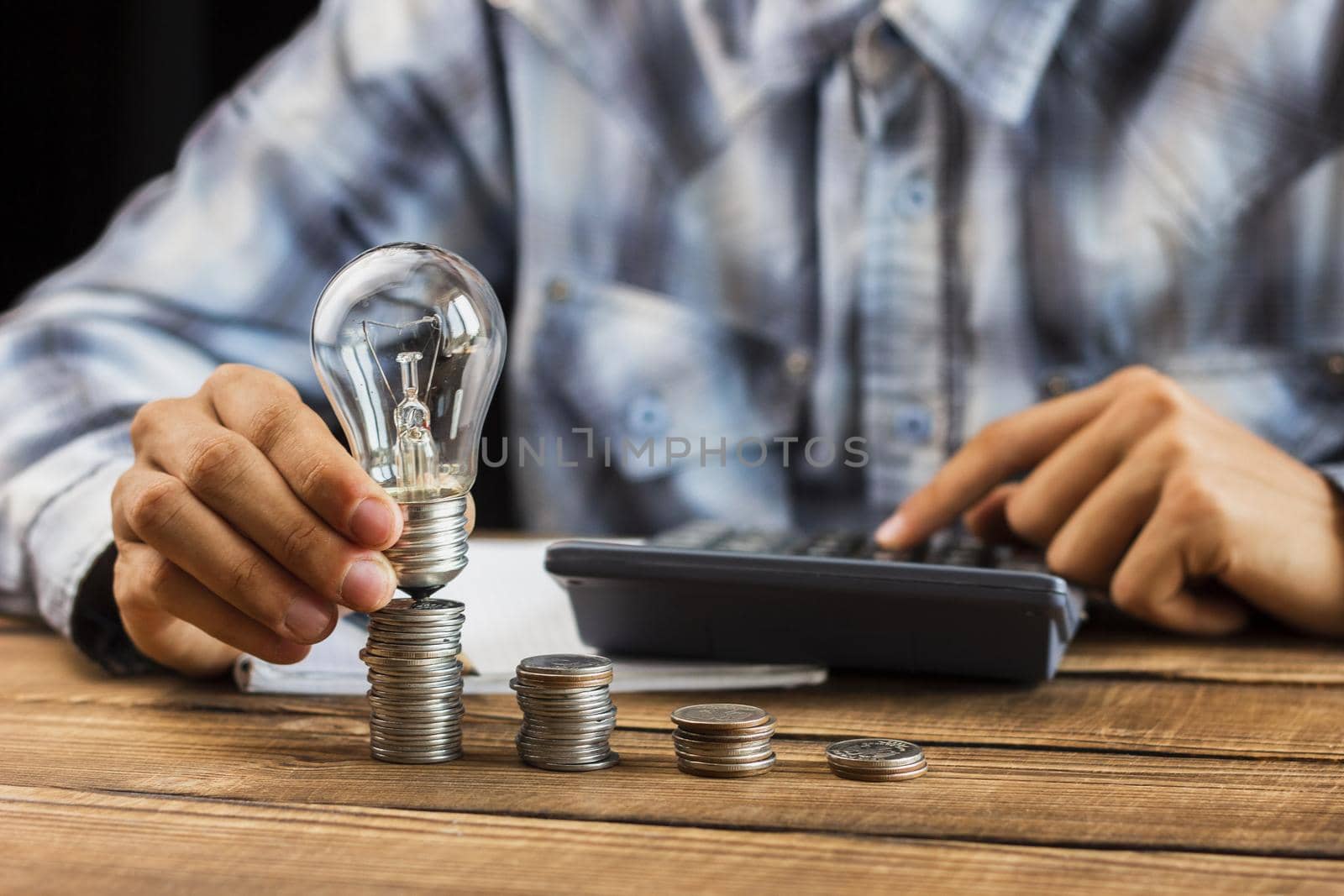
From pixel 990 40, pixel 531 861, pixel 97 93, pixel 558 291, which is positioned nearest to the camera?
pixel 531 861

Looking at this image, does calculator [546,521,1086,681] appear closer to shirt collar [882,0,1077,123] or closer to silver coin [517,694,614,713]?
→ silver coin [517,694,614,713]

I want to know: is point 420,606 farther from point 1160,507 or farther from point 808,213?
point 808,213

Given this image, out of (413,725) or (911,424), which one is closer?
(413,725)

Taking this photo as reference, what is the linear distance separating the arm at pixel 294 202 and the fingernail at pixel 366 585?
21.2 inches

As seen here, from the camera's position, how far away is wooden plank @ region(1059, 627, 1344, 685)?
626 millimetres

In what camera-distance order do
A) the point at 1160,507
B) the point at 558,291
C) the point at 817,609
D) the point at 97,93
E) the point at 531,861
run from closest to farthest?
the point at 531,861, the point at 817,609, the point at 1160,507, the point at 558,291, the point at 97,93

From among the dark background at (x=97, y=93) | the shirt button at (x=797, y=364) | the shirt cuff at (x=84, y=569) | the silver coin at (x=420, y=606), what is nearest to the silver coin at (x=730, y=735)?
the silver coin at (x=420, y=606)

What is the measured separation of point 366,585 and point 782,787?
17cm

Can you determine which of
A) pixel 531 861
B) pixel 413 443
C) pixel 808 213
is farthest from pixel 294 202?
pixel 531 861

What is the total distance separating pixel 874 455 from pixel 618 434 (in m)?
0.25

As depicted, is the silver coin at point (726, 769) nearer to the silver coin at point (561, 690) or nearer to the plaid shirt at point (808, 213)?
the silver coin at point (561, 690)

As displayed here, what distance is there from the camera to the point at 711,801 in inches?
17.0

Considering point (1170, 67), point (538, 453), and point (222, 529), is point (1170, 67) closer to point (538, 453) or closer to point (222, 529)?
point (538, 453)

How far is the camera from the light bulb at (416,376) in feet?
1.62
